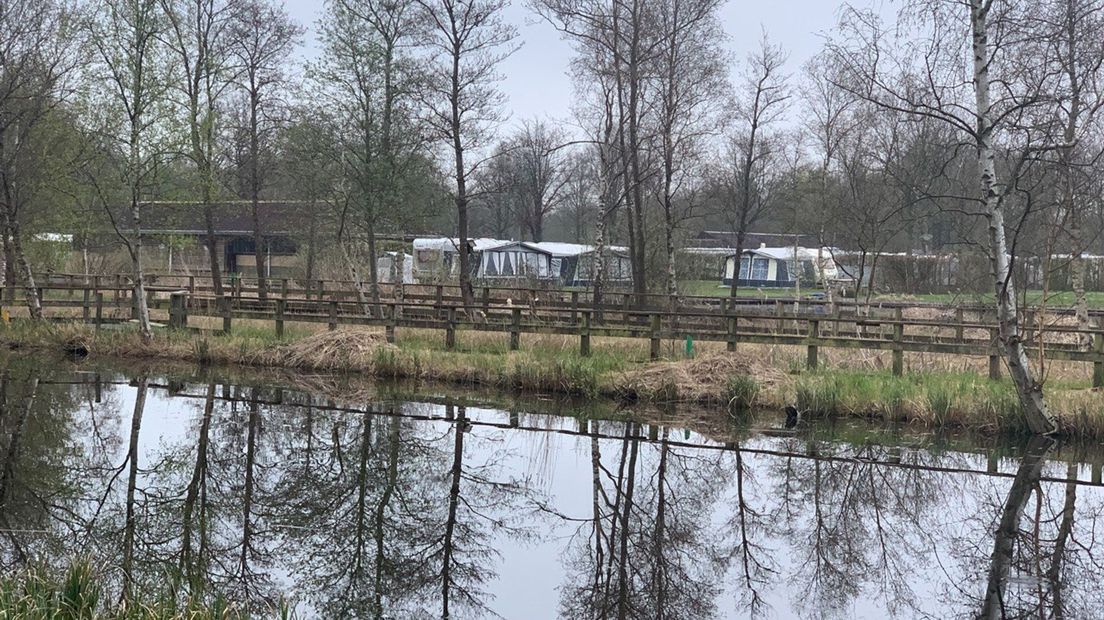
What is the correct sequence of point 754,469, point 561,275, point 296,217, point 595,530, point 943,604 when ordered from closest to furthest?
point 943,604
point 595,530
point 754,469
point 296,217
point 561,275

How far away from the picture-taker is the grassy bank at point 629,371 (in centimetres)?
1354

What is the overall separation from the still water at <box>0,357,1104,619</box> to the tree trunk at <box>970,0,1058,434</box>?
2.20 feet

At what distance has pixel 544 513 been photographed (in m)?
9.56

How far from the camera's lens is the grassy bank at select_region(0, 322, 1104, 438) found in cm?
1354

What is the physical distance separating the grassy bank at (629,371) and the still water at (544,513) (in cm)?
66

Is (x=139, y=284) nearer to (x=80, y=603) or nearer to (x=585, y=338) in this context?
(x=585, y=338)

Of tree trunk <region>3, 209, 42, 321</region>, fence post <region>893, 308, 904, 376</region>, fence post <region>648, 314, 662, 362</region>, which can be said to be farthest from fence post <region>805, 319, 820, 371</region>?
tree trunk <region>3, 209, 42, 321</region>

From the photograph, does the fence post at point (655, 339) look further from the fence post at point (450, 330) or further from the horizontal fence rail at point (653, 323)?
the fence post at point (450, 330)

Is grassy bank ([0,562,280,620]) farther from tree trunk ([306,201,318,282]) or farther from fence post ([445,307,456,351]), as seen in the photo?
tree trunk ([306,201,318,282])

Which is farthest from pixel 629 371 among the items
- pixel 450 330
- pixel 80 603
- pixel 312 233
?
pixel 312 233

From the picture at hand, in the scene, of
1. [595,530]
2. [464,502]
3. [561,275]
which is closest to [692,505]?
[595,530]

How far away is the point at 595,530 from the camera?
9.03 metres

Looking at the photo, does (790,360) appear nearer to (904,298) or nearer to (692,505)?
(692,505)

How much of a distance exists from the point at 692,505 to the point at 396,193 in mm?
16198
